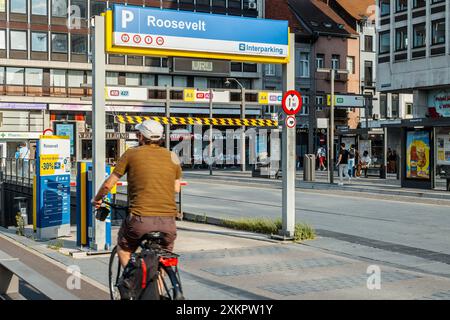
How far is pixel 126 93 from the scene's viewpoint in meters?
34.3

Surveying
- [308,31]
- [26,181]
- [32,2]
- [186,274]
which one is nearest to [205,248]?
[186,274]

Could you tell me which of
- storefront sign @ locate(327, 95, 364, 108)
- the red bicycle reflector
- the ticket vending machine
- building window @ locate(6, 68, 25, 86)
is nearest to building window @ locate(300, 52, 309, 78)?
building window @ locate(6, 68, 25, 86)

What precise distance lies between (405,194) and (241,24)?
42.5 feet

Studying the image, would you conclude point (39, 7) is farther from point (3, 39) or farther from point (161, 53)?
Answer: point (161, 53)

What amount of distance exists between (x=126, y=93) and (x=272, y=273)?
2701 centimetres

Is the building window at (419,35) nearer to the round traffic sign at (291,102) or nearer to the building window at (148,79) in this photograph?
the building window at (148,79)

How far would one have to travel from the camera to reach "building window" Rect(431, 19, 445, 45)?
39094mm

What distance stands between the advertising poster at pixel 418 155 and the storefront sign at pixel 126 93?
1514 centimetres

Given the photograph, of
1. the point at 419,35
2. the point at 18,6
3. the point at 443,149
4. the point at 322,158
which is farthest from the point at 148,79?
the point at 443,149

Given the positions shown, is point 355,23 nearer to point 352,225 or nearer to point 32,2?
point 32,2

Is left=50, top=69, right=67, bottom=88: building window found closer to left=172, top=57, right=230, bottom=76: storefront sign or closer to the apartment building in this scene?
the apartment building

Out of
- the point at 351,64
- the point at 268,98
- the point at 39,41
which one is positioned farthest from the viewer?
the point at 351,64
